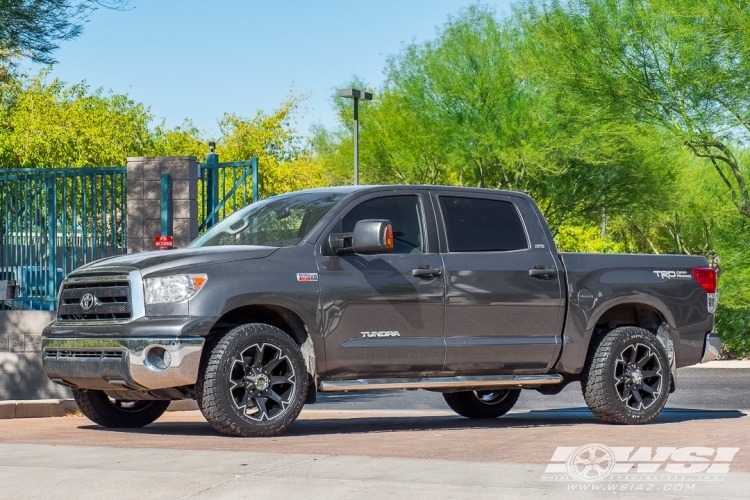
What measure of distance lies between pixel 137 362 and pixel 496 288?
300 centimetres

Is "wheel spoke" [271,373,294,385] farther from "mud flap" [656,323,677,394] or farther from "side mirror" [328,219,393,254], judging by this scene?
"mud flap" [656,323,677,394]

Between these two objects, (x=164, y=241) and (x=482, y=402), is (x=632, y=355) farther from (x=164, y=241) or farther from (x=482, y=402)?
(x=164, y=241)

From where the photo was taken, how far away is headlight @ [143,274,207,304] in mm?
9227

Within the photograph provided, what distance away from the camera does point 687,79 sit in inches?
1189

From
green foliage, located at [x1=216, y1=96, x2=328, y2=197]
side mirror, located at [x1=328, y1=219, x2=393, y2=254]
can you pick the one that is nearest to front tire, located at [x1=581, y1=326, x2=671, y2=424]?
side mirror, located at [x1=328, y1=219, x2=393, y2=254]

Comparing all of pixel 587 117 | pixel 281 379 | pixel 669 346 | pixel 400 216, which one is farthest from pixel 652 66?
pixel 281 379

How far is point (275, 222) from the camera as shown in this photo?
1023cm

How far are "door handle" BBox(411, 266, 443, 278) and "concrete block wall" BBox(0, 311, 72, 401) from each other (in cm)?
586

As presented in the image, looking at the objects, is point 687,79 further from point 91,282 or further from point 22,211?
point 91,282

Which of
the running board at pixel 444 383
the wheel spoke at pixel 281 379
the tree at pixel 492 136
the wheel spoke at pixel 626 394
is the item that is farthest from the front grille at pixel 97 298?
the tree at pixel 492 136

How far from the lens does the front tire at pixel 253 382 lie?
9.12 metres

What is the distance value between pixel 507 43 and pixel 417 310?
33.1 meters

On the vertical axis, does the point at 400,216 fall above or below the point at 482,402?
above

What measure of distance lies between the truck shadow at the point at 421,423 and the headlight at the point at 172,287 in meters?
1.15
